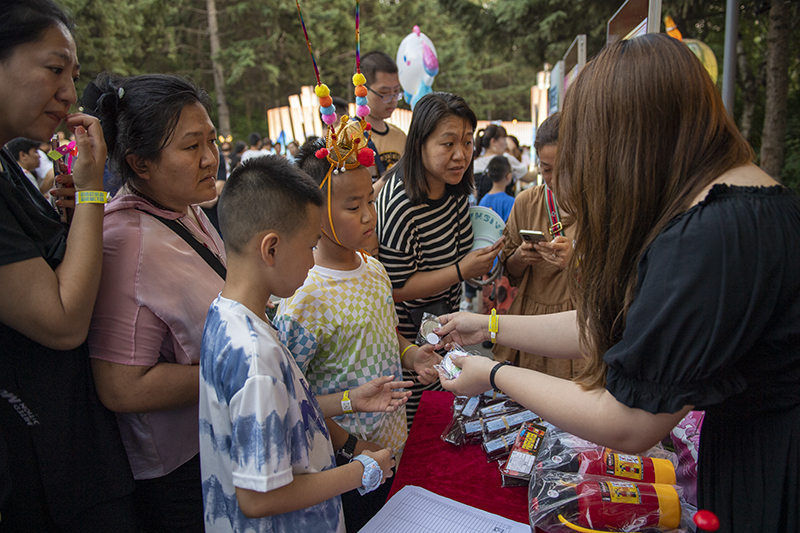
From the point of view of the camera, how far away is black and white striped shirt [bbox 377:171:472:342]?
7.70ft

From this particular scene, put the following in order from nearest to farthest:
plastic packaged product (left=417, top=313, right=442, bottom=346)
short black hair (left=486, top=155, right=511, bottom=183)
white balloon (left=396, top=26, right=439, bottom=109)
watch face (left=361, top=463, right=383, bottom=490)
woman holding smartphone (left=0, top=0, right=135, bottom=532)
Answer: woman holding smartphone (left=0, top=0, right=135, bottom=532)
watch face (left=361, top=463, right=383, bottom=490)
plastic packaged product (left=417, top=313, right=442, bottom=346)
short black hair (left=486, top=155, right=511, bottom=183)
white balloon (left=396, top=26, right=439, bottom=109)

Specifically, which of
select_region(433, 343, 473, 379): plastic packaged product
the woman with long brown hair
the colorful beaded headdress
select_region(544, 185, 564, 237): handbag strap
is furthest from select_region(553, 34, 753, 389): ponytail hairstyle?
select_region(544, 185, 564, 237): handbag strap

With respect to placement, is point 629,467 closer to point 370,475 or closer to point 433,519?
point 433,519

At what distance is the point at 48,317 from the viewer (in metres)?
1.13

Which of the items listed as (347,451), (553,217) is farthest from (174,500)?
(553,217)

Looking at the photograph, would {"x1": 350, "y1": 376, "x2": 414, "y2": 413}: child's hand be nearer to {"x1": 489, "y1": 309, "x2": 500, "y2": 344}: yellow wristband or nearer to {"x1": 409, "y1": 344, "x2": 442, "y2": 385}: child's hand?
{"x1": 409, "y1": 344, "x2": 442, "y2": 385}: child's hand

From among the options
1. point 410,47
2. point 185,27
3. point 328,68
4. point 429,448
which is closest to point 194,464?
point 429,448

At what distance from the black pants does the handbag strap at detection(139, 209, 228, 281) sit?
61cm

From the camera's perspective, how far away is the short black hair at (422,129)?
2.42 meters

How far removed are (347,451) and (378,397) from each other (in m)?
0.21

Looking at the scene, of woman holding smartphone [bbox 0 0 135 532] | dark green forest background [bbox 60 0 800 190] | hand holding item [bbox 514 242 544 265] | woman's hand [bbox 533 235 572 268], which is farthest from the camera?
dark green forest background [bbox 60 0 800 190]

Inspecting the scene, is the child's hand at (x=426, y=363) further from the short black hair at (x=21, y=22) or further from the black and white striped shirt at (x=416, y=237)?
the short black hair at (x=21, y=22)

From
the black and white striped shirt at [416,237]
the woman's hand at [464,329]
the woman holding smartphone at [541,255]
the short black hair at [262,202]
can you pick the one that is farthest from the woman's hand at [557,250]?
the short black hair at [262,202]

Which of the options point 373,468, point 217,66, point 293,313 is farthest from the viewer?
point 217,66
